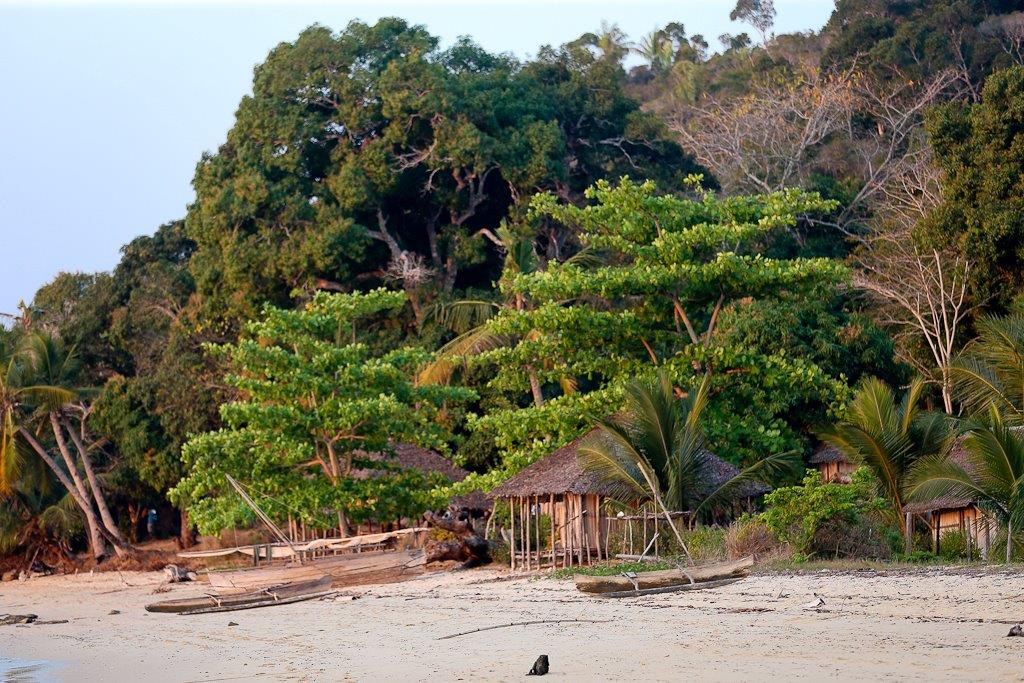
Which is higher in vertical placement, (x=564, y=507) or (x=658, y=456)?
(x=658, y=456)

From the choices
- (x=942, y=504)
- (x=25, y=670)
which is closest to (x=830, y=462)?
(x=942, y=504)

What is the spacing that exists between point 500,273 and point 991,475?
20.1 metres

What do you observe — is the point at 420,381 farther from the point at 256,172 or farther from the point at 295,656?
the point at 295,656

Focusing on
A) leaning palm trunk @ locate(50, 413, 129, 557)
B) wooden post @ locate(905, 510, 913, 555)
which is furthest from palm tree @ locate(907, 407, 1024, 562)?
leaning palm trunk @ locate(50, 413, 129, 557)

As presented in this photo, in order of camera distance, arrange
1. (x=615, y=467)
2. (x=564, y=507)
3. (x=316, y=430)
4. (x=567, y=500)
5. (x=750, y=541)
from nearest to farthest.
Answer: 1. (x=750, y=541)
2. (x=615, y=467)
3. (x=567, y=500)
4. (x=564, y=507)
5. (x=316, y=430)

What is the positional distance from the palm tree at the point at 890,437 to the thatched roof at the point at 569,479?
1.72 m

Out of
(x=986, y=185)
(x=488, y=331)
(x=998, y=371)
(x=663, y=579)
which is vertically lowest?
(x=663, y=579)

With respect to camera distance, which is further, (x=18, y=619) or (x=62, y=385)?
(x=62, y=385)

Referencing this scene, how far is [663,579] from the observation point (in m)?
15.4

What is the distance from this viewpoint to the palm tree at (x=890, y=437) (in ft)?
61.8

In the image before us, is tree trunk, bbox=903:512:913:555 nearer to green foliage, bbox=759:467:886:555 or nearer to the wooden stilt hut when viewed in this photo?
green foliage, bbox=759:467:886:555

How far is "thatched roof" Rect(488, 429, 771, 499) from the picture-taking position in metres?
19.8

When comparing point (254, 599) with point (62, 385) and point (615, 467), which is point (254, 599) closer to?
point (615, 467)

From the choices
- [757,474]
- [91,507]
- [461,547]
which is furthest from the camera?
[91,507]
